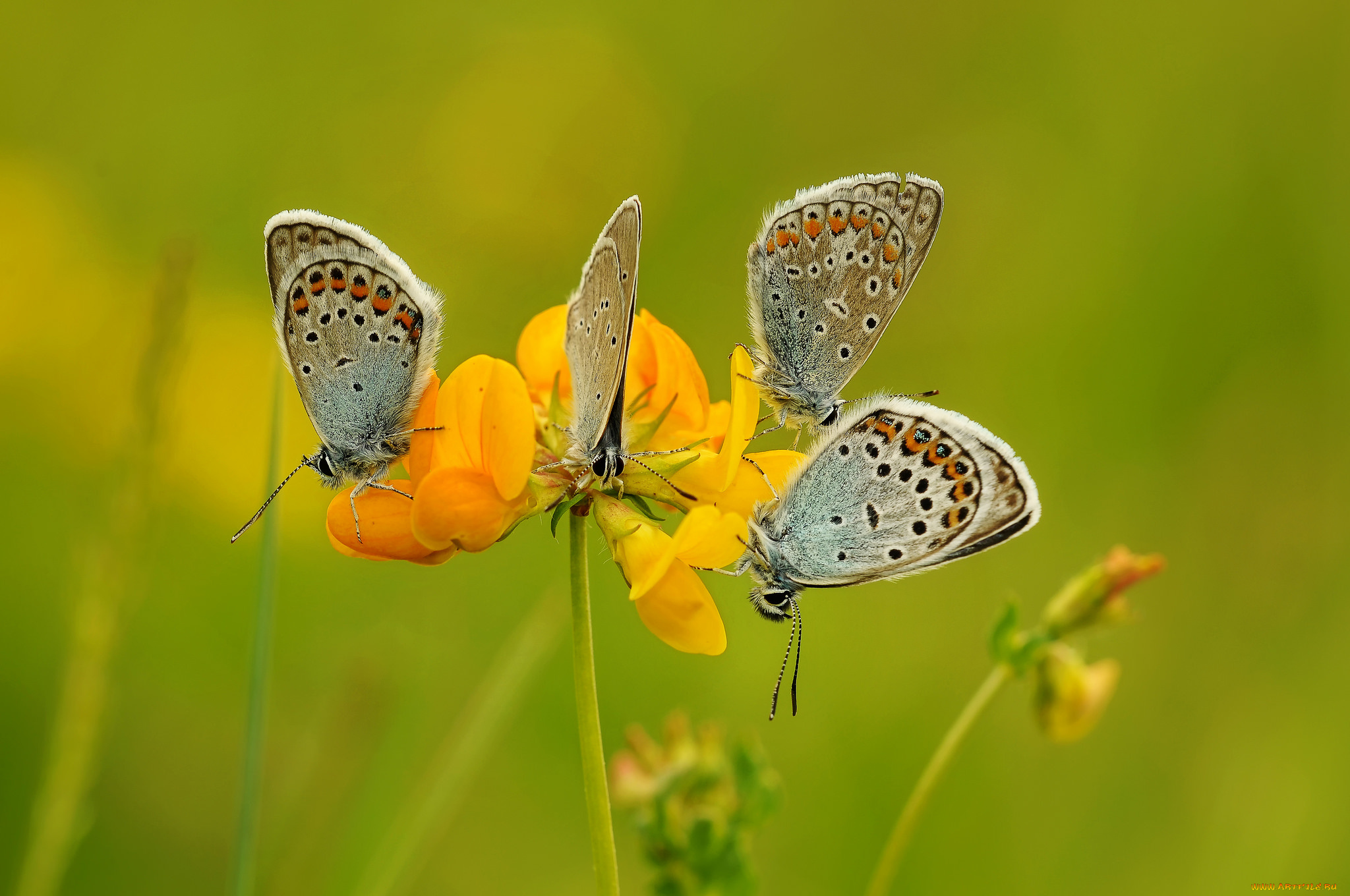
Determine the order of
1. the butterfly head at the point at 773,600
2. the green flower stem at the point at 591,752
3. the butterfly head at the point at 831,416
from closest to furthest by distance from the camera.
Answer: the green flower stem at the point at 591,752 < the butterfly head at the point at 773,600 < the butterfly head at the point at 831,416

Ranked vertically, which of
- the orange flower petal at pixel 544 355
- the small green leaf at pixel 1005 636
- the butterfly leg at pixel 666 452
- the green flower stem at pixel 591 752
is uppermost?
the orange flower petal at pixel 544 355

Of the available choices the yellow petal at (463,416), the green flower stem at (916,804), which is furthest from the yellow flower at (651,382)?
the green flower stem at (916,804)

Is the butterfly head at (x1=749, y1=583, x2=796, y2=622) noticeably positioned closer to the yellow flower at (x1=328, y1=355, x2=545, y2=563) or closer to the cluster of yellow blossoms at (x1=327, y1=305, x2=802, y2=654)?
the cluster of yellow blossoms at (x1=327, y1=305, x2=802, y2=654)

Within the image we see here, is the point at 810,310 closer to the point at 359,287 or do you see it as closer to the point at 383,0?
the point at 359,287

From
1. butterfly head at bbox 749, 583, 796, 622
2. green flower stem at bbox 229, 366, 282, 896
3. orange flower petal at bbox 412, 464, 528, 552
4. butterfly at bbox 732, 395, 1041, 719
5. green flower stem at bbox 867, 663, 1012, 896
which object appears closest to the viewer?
green flower stem at bbox 229, 366, 282, 896

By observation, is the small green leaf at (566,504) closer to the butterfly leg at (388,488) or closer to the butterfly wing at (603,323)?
the butterfly wing at (603,323)

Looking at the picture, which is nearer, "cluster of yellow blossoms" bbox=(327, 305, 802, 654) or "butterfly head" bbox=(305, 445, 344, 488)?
"cluster of yellow blossoms" bbox=(327, 305, 802, 654)

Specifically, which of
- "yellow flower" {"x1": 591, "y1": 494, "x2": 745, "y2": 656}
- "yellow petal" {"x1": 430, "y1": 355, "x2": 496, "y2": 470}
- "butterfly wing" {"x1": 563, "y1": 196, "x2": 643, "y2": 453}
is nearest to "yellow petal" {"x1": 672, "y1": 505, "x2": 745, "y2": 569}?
"yellow flower" {"x1": 591, "y1": 494, "x2": 745, "y2": 656}
